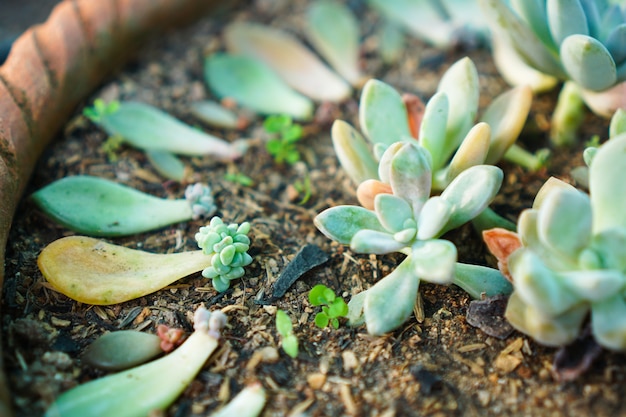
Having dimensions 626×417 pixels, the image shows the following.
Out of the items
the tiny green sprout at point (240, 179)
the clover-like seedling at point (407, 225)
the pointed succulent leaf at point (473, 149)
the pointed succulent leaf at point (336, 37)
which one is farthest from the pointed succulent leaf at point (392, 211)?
the pointed succulent leaf at point (336, 37)

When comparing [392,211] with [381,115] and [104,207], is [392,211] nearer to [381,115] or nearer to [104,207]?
[381,115]

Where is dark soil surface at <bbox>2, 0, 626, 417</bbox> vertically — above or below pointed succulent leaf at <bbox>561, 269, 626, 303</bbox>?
below

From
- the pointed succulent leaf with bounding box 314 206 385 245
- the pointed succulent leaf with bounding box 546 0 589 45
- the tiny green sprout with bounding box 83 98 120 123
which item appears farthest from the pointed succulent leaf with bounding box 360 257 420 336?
the tiny green sprout with bounding box 83 98 120 123

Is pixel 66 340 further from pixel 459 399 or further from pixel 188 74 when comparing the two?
pixel 188 74

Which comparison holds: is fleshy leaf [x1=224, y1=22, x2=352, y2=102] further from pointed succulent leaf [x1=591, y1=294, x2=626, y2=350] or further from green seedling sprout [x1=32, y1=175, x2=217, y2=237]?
pointed succulent leaf [x1=591, y1=294, x2=626, y2=350]

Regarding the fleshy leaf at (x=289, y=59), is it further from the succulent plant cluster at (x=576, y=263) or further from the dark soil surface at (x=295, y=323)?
the succulent plant cluster at (x=576, y=263)

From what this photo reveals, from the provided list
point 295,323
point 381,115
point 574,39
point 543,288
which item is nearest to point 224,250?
point 295,323
